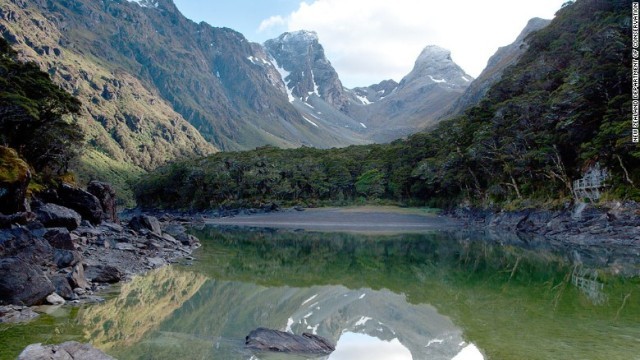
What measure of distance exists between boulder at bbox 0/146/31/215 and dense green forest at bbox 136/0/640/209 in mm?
42902

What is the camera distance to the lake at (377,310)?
1185 centimetres

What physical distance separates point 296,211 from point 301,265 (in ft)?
185

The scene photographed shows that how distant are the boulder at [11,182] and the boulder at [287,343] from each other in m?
17.8

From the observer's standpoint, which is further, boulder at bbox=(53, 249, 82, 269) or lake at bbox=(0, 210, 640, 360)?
boulder at bbox=(53, 249, 82, 269)

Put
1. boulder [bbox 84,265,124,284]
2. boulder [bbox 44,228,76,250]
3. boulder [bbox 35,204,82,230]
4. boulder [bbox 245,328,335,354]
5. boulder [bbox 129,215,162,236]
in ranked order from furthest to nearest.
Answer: boulder [bbox 129,215,162,236] → boulder [bbox 35,204,82,230] → boulder [bbox 44,228,76,250] → boulder [bbox 84,265,124,284] → boulder [bbox 245,328,335,354]

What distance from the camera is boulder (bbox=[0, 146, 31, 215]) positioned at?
2230 centimetres

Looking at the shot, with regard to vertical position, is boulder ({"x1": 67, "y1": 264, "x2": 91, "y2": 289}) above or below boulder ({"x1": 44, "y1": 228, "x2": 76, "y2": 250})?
below

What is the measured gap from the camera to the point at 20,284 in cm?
1421

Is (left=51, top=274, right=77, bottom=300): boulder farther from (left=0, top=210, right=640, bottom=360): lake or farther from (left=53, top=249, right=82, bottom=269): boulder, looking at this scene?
(left=53, top=249, right=82, bottom=269): boulder

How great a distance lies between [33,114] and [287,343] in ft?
86.5

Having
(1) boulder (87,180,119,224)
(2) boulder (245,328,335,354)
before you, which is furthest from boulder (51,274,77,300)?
(1) boulder (87,180,119,224)

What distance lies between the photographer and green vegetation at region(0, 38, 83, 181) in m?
29.6

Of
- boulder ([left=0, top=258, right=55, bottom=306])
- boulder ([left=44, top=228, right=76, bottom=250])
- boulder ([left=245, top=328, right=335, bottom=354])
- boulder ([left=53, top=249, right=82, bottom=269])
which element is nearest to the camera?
boulder ([left=245, top=328, right=335, bottom=354])
